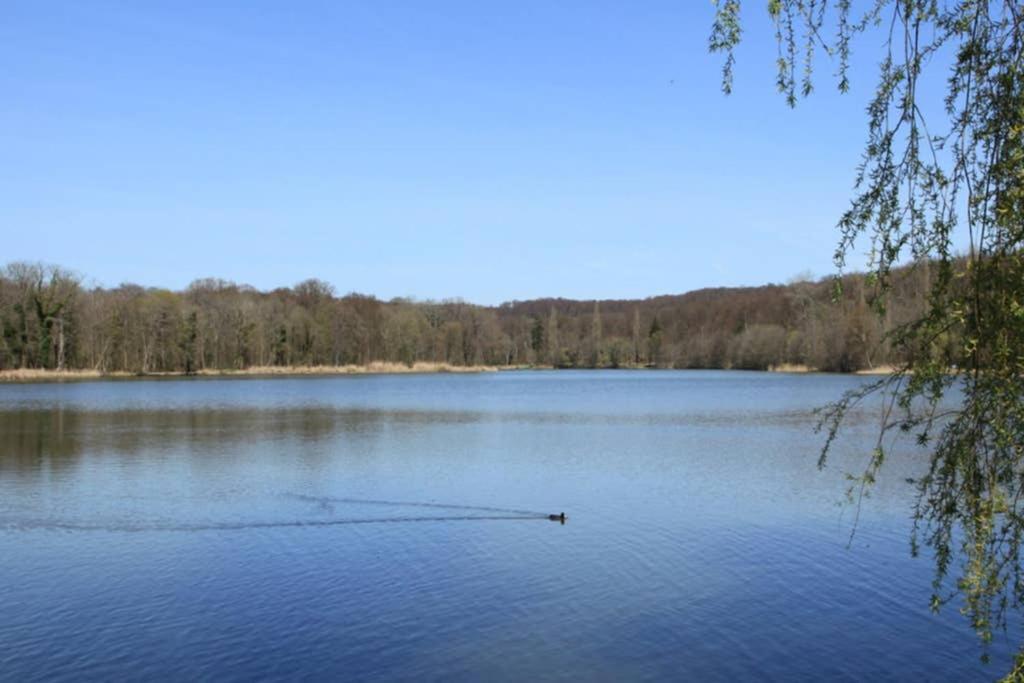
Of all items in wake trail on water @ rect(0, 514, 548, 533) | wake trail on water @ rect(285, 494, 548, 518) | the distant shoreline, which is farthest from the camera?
the distant shoreline

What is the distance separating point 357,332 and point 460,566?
9916 cm

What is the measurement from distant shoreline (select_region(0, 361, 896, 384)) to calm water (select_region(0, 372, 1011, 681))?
5406 centimetres

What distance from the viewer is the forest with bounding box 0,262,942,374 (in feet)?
272

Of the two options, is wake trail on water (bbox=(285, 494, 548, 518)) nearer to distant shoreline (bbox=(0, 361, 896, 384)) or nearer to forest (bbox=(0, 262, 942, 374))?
forest (bbox=(0, 262, 942, 374))

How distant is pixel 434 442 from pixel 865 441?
50.7 feet

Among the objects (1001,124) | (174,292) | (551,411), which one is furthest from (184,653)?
(174,292)

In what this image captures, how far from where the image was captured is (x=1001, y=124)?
17.0ft

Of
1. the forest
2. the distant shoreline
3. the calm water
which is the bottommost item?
the calm water

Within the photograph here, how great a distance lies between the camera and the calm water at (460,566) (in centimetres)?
993

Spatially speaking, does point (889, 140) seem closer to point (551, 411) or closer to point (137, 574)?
point (137, 574)

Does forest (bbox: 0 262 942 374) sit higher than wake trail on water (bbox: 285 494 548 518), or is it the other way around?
forest (bbox: 0 262 942 374)

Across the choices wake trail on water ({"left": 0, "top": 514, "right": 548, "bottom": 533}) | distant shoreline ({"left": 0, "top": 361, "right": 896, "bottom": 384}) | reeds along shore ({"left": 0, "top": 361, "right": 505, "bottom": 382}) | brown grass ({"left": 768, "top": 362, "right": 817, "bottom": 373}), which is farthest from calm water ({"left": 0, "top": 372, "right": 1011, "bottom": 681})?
brown grass ({"left": 768, "top": 362, "right": 817, "bottom": 373})

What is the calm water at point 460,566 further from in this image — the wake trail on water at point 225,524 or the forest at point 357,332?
the forest at point 357,332

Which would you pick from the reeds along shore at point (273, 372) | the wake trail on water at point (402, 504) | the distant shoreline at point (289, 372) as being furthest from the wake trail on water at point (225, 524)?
the reeds along shore at point (273, 372)
